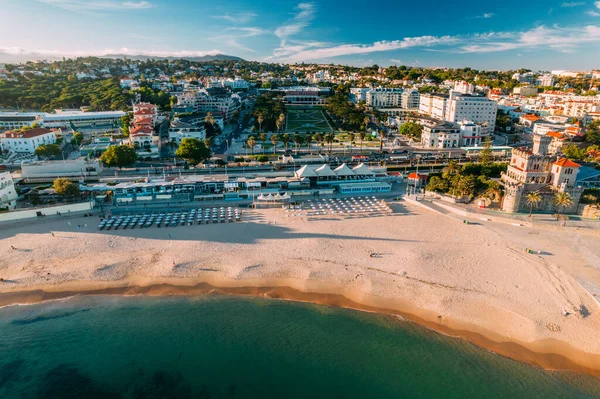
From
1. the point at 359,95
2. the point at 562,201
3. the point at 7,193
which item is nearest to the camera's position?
the point at 562,201

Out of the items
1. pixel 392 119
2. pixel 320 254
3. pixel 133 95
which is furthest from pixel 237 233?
pixel 133 95

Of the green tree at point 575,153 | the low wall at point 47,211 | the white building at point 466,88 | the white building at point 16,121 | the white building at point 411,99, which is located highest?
the white building at point 466,88

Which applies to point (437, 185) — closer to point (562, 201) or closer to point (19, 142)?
point (562, 201)

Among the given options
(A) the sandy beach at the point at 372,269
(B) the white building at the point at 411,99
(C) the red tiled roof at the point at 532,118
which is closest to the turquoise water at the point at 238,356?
(A) the sandy beach at the point at 372,269

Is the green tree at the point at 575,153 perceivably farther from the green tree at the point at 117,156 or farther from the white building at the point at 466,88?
the green tree at the point at 117,156

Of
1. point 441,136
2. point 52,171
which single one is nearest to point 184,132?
point 52,171

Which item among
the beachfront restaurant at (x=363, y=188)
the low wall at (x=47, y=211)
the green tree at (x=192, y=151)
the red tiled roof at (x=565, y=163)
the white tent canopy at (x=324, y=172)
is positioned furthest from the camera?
the green tree at (x=192, y=151)
